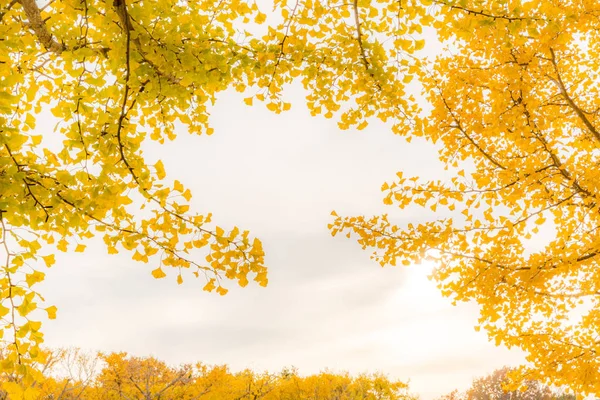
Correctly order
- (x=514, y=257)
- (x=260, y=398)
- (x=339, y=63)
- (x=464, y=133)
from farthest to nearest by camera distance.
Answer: (x=260, y=398) < (x=464, y=133) < (x=514, y=257) < (x=339, y=63)

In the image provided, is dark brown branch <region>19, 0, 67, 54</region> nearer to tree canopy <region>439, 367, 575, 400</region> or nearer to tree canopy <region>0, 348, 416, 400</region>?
tree canopy <region>0, 348, 416, 400</region>

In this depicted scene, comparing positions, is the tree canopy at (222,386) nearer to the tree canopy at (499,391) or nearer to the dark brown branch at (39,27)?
the dark brown branch at (39,27)

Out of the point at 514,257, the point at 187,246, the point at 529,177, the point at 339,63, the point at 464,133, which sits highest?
the point at 464,133

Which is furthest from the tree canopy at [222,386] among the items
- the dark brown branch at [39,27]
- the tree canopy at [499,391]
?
the tree canopy at [499,391]

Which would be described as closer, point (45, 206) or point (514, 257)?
point (45, 206)

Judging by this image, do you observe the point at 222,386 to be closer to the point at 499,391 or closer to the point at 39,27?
the point at 39,27

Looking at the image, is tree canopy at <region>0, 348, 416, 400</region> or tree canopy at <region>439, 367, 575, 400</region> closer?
tree canopy at <region>0, 348, 416, 400</region>

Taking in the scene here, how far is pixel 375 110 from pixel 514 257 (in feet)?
7.60

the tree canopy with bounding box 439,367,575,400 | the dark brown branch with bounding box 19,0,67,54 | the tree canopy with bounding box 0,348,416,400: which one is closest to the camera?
the dark brown branch with bounding box 19,0,67,54

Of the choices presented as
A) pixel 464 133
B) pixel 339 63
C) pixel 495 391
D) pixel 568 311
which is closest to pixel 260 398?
pixel 568 311

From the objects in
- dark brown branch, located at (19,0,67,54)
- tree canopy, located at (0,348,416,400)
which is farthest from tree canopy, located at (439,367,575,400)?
dark brown branch, located at (19,0,67,54)

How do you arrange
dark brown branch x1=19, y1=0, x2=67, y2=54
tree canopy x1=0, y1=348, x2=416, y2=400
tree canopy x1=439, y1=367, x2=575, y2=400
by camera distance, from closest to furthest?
dark brown branch x1=19, y1=0, x2=67, y2=54 → tree canopy x1=0, y1=348, x2=416, y2=400 → tree canopy x1=439, y1=367, x2=575, y2=400

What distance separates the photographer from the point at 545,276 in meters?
4.43

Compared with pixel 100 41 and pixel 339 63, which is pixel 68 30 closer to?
pixel 100 41
